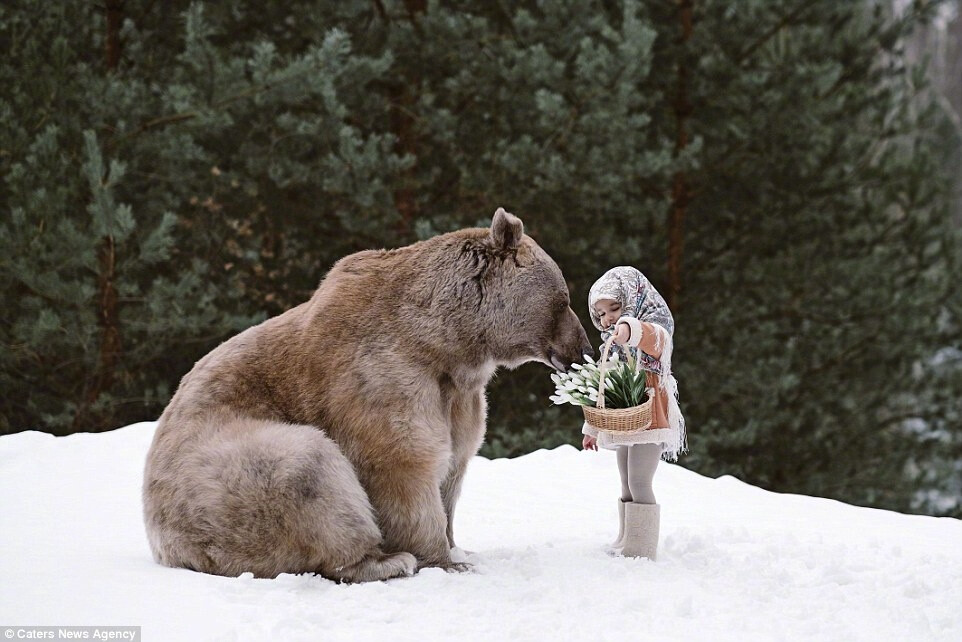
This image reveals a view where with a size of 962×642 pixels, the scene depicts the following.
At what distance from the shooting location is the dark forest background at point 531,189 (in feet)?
31.4

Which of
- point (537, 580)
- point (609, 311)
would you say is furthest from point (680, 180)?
point (537, 580)

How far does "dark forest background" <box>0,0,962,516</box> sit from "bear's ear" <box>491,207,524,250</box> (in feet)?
15.5

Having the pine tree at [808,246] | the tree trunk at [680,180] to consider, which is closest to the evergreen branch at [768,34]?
the pine tree at [808,246]

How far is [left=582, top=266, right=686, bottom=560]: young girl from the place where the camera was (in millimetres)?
4973

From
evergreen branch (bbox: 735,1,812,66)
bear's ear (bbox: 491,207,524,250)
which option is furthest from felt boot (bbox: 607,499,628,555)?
evergreen branch (bbox: 735,1,812,66)

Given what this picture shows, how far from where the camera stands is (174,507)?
14.8 feet

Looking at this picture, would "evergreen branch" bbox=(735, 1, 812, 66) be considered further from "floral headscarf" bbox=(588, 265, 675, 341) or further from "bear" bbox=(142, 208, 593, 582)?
"bear" bbox=(142, 208, 593, 582)

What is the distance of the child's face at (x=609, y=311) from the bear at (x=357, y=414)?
0.93 ft

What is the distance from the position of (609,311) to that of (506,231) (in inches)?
29.3

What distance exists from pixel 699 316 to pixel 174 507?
Answer: 824 centimetres

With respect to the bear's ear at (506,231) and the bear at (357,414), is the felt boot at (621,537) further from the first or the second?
the bear's ear at (506,231)

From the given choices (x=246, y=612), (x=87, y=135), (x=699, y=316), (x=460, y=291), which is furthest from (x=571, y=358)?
(x=699, y=316)

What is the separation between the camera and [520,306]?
194 inches

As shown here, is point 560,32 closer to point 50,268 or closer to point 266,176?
point 266,176
